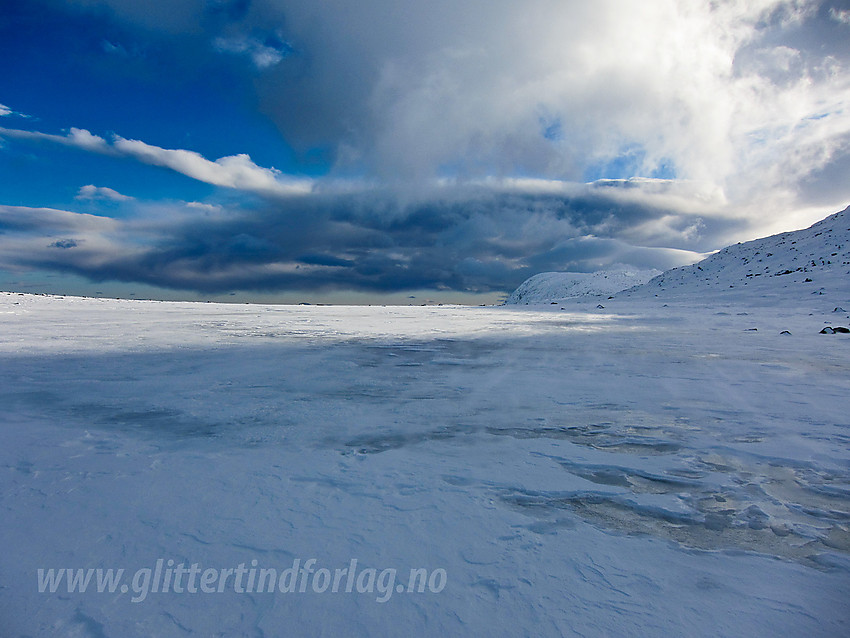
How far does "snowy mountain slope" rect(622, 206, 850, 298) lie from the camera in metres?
27.5

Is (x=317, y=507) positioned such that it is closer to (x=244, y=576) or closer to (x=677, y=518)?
(x=244, y=576)

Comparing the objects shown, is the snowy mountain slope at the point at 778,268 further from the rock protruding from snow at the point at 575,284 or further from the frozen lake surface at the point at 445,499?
the rock protruding from snow at the point at 575,284

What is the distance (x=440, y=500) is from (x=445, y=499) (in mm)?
34

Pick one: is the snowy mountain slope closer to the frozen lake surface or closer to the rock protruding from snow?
the frozen lake surface

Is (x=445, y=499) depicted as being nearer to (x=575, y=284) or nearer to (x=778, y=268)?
(x=778, y=268)

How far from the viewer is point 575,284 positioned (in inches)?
4146

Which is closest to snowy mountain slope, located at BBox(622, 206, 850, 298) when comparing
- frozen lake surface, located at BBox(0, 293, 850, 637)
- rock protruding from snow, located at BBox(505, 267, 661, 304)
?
frozen lake surface, located at BBox(0, 293, 850, 637)

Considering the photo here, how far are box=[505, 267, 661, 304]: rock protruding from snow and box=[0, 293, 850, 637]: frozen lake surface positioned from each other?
76.2 m

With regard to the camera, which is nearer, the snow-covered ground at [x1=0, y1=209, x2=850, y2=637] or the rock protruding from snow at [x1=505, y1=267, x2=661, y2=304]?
the snow-covered ground at [x1=0, y1=209, x2=850, y2=637]

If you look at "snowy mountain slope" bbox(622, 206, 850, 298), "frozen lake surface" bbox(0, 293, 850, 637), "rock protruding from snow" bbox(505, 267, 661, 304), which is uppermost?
"rock protruding from snow" bbox(505, 267, 661, 304)

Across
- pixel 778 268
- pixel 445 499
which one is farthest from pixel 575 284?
pixel 445 499

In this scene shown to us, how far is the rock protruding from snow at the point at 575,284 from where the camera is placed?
92.7m

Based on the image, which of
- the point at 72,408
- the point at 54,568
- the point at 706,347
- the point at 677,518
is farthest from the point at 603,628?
the point at 706,347

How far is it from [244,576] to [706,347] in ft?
35.4
